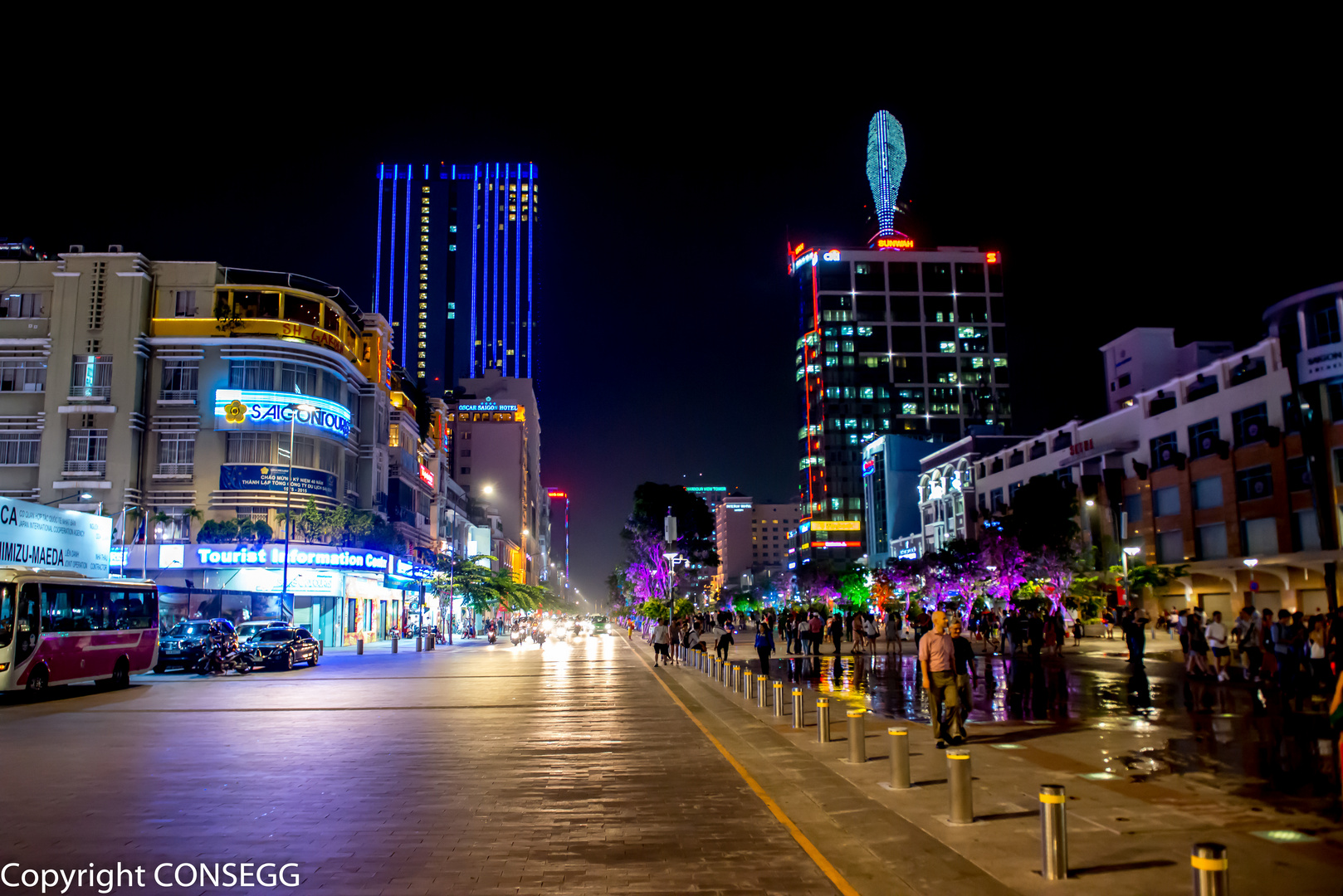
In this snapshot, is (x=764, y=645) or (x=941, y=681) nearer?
(x=941, y=681)

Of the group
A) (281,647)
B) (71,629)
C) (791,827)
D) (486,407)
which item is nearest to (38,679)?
(71,629)

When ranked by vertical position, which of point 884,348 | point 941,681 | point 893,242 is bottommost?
point 941,681

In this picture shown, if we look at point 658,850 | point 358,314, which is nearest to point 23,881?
point 658,850

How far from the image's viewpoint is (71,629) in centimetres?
2242

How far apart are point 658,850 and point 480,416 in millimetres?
140904

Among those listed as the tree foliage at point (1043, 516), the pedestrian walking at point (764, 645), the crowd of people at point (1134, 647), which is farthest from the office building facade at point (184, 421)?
the tree foliage at point (1043, 516)

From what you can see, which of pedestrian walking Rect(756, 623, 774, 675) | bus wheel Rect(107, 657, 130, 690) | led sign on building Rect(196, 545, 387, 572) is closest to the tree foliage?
pedestrian walking Rect(756, 623, 774, 675)

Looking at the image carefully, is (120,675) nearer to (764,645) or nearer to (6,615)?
(6,615)

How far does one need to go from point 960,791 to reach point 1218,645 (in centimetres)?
1800

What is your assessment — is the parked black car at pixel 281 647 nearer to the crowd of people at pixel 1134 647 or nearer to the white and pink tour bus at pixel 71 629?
the white and pink tour bus at pixel 71 629

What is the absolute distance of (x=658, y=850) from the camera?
7410mm

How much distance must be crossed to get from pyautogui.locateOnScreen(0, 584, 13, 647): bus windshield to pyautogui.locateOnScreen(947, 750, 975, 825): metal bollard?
828 inches

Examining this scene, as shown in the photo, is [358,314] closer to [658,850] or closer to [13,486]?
[13,486]

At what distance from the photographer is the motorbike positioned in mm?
30328
